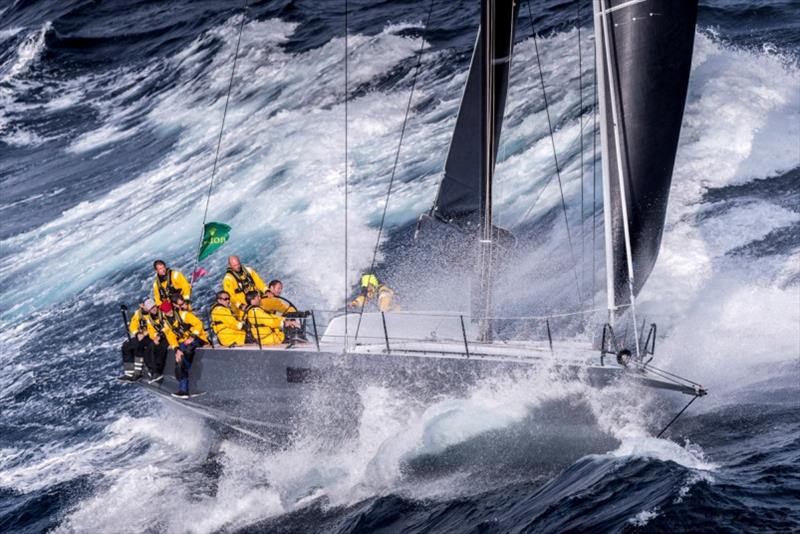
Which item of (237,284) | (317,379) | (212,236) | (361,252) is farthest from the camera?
(361,252)

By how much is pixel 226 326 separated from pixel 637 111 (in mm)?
4837

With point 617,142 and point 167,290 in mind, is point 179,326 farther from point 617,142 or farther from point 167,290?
point 617,142

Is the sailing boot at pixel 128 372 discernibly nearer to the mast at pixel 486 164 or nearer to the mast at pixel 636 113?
the mast at pixel 486 164

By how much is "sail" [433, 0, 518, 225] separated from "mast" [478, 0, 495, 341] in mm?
46

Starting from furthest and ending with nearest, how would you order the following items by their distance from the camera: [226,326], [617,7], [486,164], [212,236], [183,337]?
[212,236], [183,337], [226,326], [486,164], [617,7]

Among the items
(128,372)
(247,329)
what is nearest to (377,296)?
(247,329)

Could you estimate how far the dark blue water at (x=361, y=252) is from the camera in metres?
9.19

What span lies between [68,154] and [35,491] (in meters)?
13.9

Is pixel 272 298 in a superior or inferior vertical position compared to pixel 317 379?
superior

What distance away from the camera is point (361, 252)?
54.7 feet

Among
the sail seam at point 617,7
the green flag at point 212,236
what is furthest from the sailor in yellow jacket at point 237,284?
the sail seam at point 617,7

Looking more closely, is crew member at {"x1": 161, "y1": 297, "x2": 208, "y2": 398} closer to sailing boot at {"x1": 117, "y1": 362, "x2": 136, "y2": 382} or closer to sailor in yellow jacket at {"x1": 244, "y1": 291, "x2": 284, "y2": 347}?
sailor in yellow jacket at {"x1": 244, "y1": 291, "x2": 284, "y2": 347}

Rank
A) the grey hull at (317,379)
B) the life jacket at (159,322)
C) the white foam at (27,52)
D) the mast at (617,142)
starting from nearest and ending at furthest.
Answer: the mast at (617,142) → the grey hull at (317,379) → the life jacket at (159,322) → the white foam at (27,52)

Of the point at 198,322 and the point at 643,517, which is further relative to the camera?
the point at 198,322
